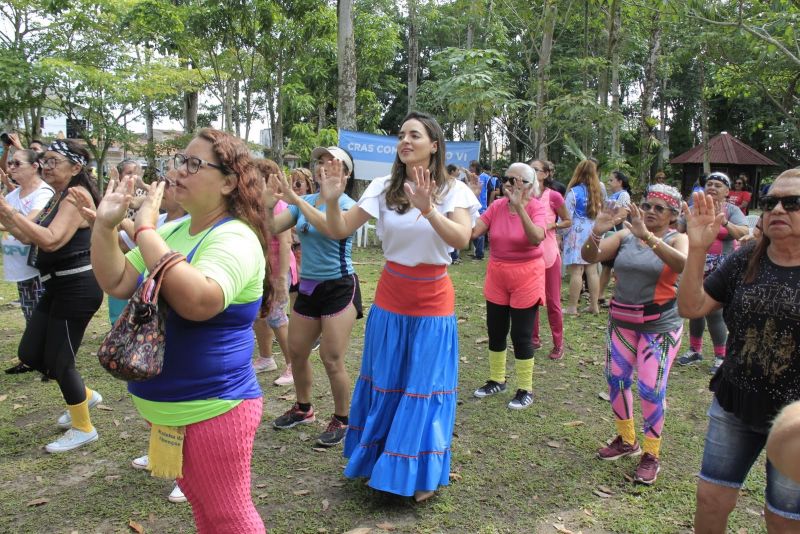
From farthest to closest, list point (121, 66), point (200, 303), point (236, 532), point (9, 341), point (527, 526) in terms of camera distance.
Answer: point (121, 66)
point (9, 341)
point (527, 526)
point (236, 532)
point (200, 303)

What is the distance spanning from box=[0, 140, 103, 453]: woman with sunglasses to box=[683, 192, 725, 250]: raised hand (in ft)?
12.7

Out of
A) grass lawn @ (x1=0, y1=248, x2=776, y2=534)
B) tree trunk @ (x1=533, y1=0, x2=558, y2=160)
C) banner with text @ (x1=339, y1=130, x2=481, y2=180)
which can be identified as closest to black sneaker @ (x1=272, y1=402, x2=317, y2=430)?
grass lawn @ (x1=0, y1=248, x2=776, y2=534)

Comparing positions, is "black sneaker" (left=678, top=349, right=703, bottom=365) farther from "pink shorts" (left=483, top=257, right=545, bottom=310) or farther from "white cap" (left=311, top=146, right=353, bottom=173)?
"white cap" (left=311, top=146, right=353, bottom=173)

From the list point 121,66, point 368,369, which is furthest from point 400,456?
point 121,66

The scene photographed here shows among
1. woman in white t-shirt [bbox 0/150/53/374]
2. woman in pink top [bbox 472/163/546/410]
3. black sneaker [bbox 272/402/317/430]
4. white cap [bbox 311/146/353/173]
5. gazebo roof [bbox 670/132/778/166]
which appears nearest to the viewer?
white cap [bbox 311/146/353/173]

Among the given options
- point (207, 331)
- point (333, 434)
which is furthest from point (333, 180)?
point (333, 434)

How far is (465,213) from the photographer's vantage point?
354cm

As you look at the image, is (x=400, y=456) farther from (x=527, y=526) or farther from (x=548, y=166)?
(x=548, y=166)

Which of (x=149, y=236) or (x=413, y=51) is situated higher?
(x=413, y=51)

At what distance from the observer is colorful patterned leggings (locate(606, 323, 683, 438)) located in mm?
3932

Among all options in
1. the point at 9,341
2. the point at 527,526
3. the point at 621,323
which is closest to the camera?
the point at 527,526

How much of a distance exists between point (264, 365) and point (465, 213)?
3.34 meters

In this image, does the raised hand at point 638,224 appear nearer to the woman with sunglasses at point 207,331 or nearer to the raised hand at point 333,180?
the raised hand at point 333,180

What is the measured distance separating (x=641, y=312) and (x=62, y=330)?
13.3ft
